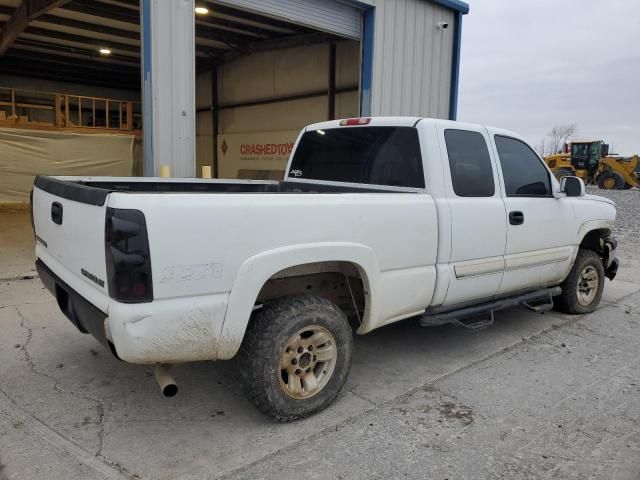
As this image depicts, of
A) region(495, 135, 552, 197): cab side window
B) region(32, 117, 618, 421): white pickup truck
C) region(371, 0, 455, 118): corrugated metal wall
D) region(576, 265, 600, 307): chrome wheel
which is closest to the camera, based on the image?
region(32, 117, 618, 421): white pickup truck

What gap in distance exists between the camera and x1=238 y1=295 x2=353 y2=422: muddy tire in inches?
121

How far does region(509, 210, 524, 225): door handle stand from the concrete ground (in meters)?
1.15

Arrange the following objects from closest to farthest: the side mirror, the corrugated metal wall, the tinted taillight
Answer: the tinted taillight < the side mirror < the corrugated metal wall

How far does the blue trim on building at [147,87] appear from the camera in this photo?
665 centimetres

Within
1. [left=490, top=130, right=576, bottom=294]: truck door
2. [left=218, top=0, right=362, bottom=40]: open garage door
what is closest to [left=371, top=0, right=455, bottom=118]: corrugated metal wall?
[left=218, top=0, right=362, bottom=40]: open garage door

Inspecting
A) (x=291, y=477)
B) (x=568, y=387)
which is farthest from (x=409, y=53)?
(x=291, y=477)

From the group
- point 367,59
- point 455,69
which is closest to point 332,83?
point 455,69

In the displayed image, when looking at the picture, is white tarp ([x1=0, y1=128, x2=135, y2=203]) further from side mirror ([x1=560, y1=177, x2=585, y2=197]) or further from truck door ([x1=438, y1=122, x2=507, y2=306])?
side mirror ([x1=560, y1=177, x2=585, y2=197])

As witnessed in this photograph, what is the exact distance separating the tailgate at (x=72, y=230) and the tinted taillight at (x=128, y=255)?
0.11 metres

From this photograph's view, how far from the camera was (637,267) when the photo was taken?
28.8ft

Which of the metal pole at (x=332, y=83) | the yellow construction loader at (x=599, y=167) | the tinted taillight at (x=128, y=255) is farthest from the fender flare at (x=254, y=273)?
the yellow construction loader at (x=599, y=167)

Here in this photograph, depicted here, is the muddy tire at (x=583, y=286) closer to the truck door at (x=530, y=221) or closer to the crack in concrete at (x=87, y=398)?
the truck door at (x=530, y=221)

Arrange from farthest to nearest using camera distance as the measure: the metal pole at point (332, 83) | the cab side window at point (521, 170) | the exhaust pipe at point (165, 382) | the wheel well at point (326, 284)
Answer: the metal pole at point (332, 83) < the cab side window at point (521, 170) < the wheel well at point (326, 284) < the exhaust pipe at point (165, 382)

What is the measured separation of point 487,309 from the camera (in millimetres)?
4391
